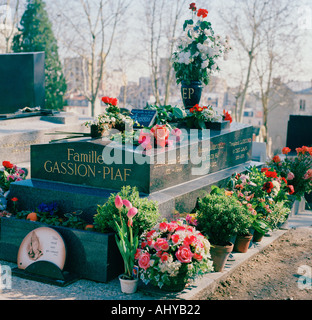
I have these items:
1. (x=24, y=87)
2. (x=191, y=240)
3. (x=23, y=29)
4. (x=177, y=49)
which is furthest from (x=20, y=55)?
(x=23, y=29)

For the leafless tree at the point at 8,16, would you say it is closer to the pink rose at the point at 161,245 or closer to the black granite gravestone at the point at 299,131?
the black granite gravestone at the point at 299,131

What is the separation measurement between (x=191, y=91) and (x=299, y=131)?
577cm

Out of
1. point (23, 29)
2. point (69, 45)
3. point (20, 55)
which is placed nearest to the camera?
point (20, 55)

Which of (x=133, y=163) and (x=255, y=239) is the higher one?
(x=133, y=163)

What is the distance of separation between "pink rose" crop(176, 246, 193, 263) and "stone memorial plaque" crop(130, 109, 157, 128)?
132 inches

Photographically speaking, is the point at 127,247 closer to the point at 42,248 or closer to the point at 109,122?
the point at 42,248

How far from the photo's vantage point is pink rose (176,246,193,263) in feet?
14.4

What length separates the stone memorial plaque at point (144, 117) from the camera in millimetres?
7422

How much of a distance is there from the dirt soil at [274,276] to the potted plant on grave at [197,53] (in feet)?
13.3

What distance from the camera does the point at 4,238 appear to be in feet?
18.2

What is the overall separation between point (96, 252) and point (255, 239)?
2.79 m

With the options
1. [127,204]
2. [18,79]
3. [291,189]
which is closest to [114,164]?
[127,204]
